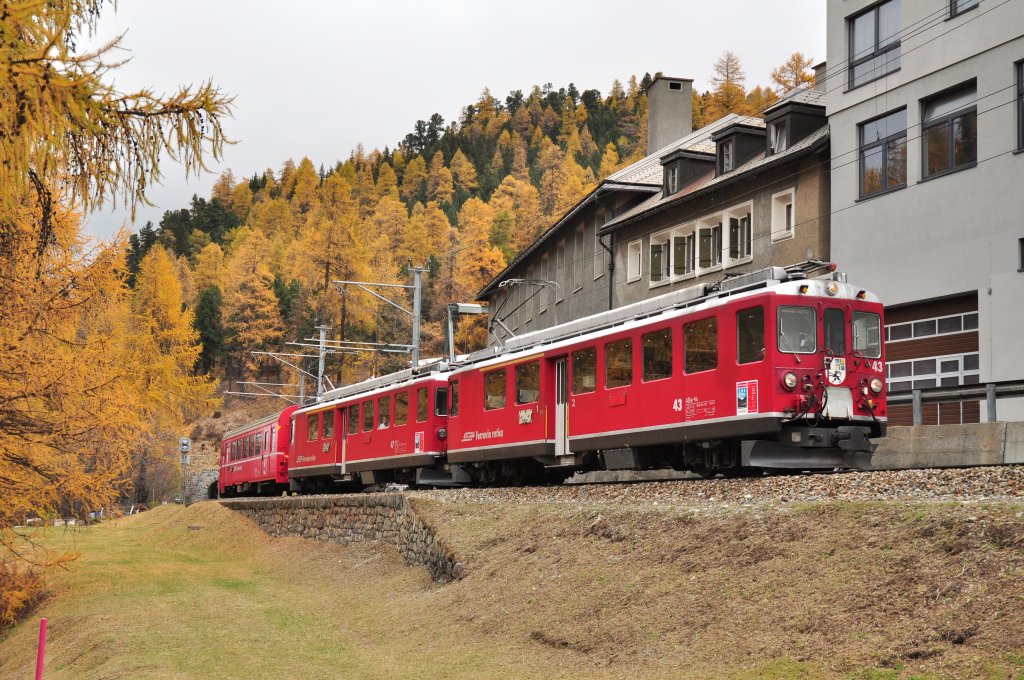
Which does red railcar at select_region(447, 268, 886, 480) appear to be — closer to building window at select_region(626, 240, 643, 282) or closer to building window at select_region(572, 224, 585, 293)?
building window at select_region(626, 240, 643, 282)

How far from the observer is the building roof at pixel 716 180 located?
2698 cm

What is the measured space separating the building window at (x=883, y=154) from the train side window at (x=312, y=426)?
16580 mm

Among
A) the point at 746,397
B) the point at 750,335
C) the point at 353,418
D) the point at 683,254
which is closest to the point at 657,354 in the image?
the point at 750,335

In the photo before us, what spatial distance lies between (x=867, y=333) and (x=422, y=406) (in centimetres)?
1174

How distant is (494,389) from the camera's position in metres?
22.0

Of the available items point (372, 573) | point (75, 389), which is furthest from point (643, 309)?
point (75, 389)

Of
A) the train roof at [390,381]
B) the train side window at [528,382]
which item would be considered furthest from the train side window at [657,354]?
the train roof at [390,381]

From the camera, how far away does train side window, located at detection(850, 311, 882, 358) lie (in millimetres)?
15875

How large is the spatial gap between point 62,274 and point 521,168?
455 feet

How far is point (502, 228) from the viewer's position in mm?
106625

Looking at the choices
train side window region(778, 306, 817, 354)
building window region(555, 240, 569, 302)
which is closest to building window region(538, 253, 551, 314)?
building window region(555, 240, 569, 302)

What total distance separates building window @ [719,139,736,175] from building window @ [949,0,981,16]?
848 centimetres

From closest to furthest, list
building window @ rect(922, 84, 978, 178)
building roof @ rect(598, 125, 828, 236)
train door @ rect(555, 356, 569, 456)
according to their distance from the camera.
→ train door @ rect(555, 356, 569, 456) < building window @ rect(922, 84, 978, 178) < building roof @ rect(598, 125, 828, 236)

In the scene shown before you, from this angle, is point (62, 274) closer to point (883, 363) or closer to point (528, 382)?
point (528, 382)
